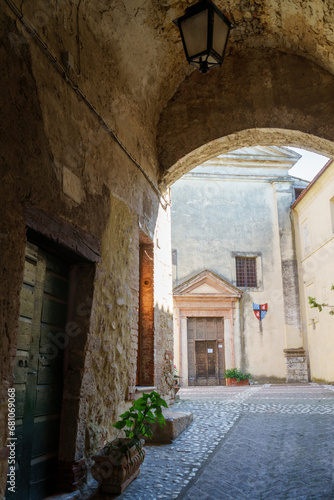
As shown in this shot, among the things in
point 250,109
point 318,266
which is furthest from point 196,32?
point 318,266

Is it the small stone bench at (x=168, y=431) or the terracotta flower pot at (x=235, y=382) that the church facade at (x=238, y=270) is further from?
the small stone bench at (x=168, y=431)

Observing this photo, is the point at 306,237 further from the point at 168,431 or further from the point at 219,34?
the point at 219,34

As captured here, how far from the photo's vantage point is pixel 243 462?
386cm

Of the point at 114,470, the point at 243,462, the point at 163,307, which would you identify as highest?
the point at 163,307

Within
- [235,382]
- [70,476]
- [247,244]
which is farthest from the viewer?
[247,244]

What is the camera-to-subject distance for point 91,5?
4.24 metres

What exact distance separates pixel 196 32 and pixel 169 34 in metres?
1.59

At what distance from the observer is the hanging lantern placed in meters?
3.96

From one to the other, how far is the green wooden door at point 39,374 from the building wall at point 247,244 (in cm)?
1270

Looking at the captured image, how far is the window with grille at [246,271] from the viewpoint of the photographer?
16406mm

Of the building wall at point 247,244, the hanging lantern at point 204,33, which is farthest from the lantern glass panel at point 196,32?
the building wall at point 247,244

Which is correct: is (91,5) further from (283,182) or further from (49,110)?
(283,182)

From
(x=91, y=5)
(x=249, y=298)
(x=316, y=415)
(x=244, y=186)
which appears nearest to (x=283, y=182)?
(x=244, y=186)

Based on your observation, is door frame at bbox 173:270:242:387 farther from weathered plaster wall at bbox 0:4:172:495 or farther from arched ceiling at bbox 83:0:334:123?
weathered plaster wall at bbox 0:4:172:495
